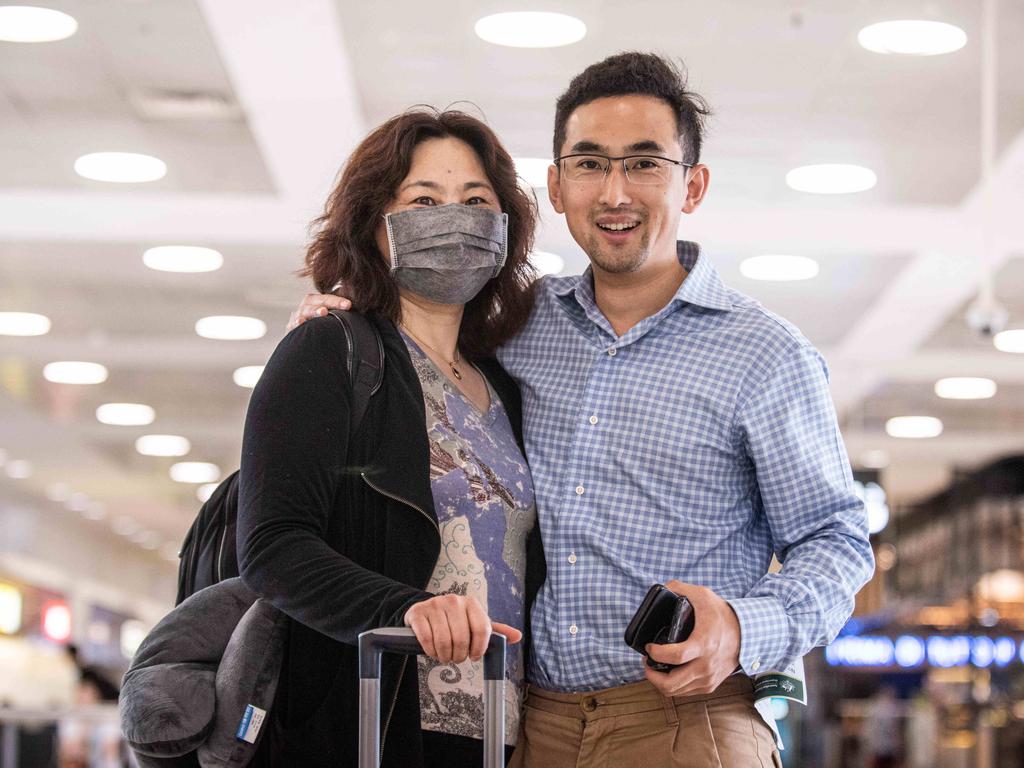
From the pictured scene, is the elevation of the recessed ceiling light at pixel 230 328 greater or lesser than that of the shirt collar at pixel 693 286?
greater

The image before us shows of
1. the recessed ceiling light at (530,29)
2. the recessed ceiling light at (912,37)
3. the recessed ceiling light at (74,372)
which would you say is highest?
the recessed ceiling light at (74,372)

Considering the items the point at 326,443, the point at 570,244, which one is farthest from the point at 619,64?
the point at 570,244

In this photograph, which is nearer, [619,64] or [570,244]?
[619,64]

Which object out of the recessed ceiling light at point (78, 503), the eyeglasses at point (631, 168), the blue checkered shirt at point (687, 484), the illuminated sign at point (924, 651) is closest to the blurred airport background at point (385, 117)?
the eyeglasses at point (631, 168)

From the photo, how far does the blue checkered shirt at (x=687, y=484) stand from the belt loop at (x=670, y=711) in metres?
0.06

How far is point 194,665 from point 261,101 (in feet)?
13.3

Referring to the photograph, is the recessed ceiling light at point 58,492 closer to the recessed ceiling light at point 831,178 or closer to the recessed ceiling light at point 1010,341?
the recessed ceiling light at point 1010,341

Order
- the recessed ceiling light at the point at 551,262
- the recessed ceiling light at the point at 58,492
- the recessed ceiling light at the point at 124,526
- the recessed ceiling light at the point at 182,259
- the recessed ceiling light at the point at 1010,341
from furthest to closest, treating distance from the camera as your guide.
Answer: the recessed ceiling light at the point at 124,526 → the recessed ceiling light at the point at 58,492 → the recessed ceiling light at the point at 1010,341 → the recessed ceiling light at the point at 551,262 → the recessed ceiling light at the point at 182,259

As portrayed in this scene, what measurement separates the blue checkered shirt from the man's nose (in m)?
0.18

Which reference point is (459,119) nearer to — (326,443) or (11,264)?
(326,443)

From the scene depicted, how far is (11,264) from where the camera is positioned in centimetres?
838

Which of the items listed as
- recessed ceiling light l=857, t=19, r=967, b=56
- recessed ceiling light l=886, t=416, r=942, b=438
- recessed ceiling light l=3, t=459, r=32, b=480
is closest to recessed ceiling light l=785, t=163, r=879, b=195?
recessed ceiling light l=857, t=19, r=967, b=56

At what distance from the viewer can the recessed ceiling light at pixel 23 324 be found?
975 cm

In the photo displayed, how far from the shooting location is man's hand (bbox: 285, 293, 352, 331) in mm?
2455
